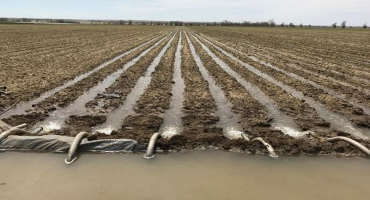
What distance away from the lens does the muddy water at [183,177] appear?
14.0 feet

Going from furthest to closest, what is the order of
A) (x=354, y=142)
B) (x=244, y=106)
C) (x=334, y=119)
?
(x=244, y=106)
(x=334, y=119)
(x=354, y=142)

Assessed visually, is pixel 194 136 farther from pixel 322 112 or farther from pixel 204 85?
pixel 204 85

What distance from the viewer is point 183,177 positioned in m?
4.71

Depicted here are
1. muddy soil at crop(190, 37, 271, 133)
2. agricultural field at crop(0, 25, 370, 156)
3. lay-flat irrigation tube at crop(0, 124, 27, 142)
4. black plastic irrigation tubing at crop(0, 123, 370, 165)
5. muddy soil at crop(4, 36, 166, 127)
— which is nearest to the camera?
black plastic irrigation tubing at crop(0, 123, 370, 165)

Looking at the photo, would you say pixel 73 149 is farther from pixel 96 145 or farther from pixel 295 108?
pixel 295 108

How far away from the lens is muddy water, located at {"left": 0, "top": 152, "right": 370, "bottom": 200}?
426cm

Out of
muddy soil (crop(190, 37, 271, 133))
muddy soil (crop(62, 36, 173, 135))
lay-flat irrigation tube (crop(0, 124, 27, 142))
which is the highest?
lay-flat irrigation tube (crop(0, 124, 27, 142))

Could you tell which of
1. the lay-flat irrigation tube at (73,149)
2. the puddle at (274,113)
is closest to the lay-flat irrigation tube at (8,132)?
the lay-flat irrigation tube at (73,149)

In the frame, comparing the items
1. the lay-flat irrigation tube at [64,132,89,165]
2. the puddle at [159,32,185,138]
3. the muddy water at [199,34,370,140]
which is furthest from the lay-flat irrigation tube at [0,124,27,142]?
the muddy water at [199,34,370,140]

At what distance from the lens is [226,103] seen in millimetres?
8555

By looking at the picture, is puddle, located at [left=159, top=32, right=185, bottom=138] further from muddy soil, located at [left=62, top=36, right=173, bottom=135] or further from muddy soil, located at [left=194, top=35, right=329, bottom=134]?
muddy soil, located at [left=194, top=35, right=329, bottom=134]

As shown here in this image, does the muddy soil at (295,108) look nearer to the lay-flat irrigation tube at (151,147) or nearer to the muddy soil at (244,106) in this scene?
the muddy soil at (244,106)

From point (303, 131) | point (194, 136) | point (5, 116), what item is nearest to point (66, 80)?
point (5, 116)

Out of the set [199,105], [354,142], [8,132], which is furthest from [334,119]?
[8,132]
